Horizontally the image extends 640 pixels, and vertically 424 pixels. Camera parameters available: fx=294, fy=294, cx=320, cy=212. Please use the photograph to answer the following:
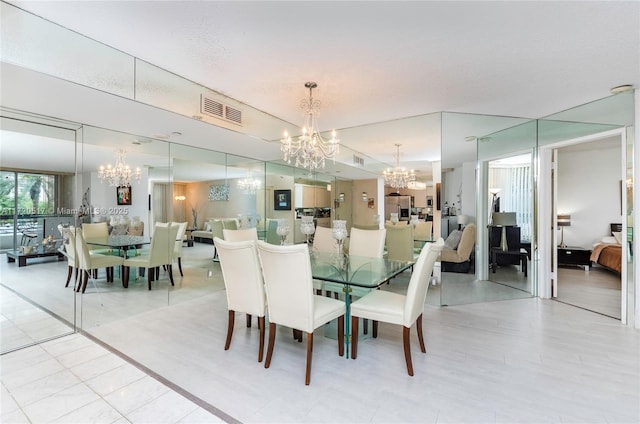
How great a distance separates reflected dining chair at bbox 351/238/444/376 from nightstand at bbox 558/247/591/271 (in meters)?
5.49

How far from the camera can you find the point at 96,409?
1833mm

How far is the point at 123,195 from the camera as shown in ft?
11.1

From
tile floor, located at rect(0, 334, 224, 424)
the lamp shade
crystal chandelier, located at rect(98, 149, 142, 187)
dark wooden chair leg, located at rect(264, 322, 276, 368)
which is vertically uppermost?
crystal chandelier, located at rect(98, 149, 142, 187)

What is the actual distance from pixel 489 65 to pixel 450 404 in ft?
8.92

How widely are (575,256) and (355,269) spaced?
586 cm

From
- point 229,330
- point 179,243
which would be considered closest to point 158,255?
point 179,243

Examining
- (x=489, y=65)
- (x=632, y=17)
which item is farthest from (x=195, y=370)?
(x=632, y=17)

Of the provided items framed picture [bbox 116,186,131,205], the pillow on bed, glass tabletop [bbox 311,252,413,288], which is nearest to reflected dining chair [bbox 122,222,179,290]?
framed picture [bbox 116,186,131,205]

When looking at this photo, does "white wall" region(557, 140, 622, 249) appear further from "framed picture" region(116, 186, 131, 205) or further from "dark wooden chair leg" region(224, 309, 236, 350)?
"framed picture" region(116, 186, 131, 205)

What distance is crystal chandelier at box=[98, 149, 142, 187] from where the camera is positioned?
320 centimetres

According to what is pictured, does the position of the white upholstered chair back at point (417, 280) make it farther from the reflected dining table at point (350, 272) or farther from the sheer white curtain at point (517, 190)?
Result: the sheer white curtain at point (517, 190)

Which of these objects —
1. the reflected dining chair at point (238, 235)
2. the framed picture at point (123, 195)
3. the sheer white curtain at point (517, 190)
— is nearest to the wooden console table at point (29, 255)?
the framed picture at point (123, 195)

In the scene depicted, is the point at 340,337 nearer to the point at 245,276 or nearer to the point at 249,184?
the point at 245,276

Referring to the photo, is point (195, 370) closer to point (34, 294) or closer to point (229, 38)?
point (34, 294)
